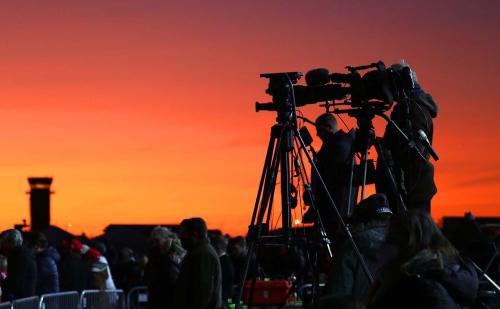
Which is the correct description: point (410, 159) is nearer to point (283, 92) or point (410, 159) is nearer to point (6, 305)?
point (283, 92)

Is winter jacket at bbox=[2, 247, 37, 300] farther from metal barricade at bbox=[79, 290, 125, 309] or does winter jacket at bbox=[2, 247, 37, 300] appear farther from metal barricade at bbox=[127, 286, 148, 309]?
metal barricade at bbox=[127, 286, 148, 309]

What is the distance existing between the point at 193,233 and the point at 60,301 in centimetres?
457

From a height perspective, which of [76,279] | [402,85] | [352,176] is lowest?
[76,279]

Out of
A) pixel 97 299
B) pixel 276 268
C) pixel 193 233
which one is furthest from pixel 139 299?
pixel 193 233

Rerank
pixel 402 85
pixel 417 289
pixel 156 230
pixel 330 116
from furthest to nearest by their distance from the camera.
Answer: pixel 156 230, pixel 330 116, pixel 402 85, pixel 417 289

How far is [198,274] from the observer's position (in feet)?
33.3

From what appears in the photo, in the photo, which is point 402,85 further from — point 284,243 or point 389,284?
point 389,284

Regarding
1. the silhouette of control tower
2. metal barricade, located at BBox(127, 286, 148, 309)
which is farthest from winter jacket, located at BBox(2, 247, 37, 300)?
the silhouette of control tower

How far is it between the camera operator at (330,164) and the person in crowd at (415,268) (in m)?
4.05

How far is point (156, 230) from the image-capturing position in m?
12.1

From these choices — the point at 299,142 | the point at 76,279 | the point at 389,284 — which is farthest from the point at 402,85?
the point at 76,279

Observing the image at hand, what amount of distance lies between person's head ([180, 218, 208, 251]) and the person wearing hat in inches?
110

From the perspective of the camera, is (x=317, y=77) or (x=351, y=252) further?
(x=317, y=77)

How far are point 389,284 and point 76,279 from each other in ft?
42.7
